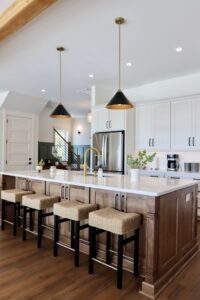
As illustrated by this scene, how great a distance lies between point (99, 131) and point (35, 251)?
357 centimetres

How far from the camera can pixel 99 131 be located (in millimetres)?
6055

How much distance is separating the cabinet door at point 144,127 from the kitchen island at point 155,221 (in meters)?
2.52

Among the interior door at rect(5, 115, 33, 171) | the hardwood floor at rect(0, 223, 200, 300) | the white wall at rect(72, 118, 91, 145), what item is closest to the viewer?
the hardwood floor at rect(0, 223, 200, 300)

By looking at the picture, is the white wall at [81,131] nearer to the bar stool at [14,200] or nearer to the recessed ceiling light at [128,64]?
the recessed ceiling light at [128,64]

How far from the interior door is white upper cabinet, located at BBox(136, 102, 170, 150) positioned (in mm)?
3913

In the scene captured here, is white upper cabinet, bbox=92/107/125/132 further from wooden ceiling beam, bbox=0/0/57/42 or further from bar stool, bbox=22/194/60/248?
wooden ceiling beam, bbox=0/0/57/42

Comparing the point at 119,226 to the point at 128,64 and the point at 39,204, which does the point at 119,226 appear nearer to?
the point at 39,204

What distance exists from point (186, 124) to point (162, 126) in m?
0.55

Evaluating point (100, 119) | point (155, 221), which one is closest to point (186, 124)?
point (100, 119)

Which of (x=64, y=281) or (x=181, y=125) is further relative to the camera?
(x=181, y=125)

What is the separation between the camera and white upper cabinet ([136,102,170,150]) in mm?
5273

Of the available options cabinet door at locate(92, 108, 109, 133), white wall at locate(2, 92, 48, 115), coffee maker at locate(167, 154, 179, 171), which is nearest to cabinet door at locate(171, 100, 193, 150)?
coffee maker at locate(167, 154, 179, 171)

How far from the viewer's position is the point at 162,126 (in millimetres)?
5328

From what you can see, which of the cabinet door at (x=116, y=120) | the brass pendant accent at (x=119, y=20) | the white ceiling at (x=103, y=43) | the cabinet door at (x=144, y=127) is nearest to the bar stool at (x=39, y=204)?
the white ceiling at (x=103, y=43)
